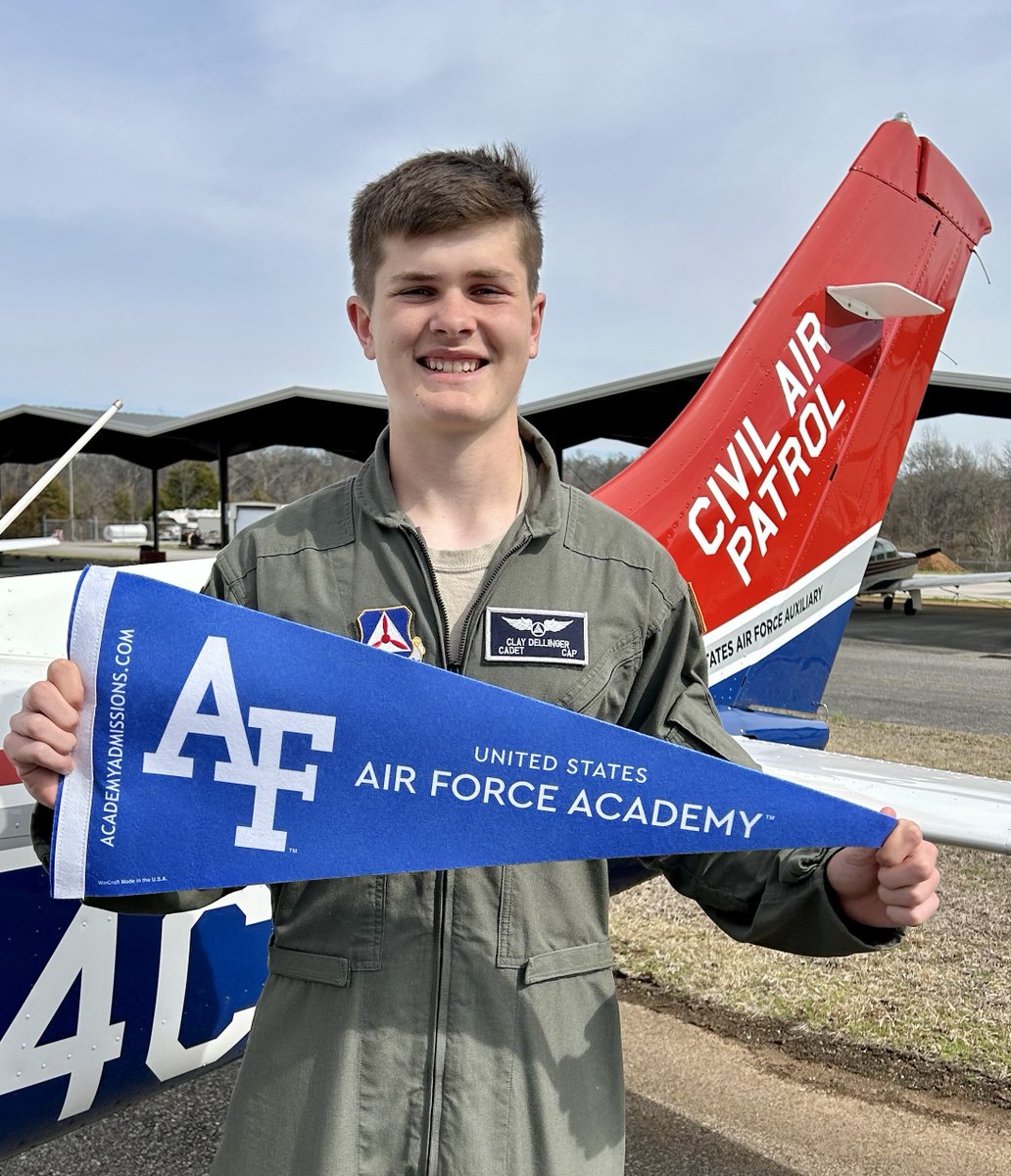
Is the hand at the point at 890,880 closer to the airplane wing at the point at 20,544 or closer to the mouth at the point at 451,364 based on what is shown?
the mouth at the point at 451,364

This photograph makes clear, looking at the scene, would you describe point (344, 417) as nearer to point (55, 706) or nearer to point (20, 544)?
point (20, 544)

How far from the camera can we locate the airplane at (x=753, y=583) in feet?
6.79

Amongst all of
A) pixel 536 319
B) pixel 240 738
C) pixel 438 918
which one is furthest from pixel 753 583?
pixel 240 738

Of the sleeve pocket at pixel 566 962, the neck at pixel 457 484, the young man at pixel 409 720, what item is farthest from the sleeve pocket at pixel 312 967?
the neck at pixel 457 484

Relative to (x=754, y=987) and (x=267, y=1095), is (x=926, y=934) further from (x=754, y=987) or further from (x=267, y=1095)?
(x=267, y=1095)

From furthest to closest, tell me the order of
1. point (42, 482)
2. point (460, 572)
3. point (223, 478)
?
point (223, 478), point (42, 482), point (460, 572)

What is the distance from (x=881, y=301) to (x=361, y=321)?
2.76 meters

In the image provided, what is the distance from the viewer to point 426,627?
1435mm

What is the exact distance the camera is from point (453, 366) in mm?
1457

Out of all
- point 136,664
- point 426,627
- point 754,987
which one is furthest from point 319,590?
point 754,987

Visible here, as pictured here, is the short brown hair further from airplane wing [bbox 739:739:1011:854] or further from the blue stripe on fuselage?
the blue stripe on fuselage

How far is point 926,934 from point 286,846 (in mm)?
4166

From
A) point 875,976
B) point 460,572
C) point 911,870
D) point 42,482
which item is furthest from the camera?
point 875,976


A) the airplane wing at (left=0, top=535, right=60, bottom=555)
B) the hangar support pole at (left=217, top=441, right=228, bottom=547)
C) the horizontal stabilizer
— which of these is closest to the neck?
the airplane wing at (left=0, top=535, right=60, bottom=555)
